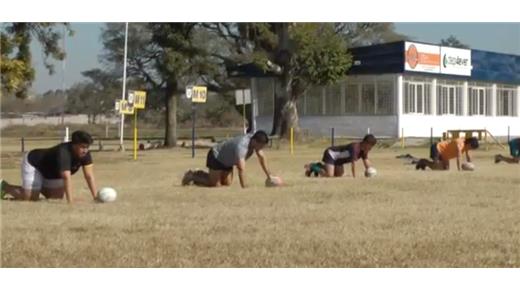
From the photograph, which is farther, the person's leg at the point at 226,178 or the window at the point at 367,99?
the window at the point at 367,99

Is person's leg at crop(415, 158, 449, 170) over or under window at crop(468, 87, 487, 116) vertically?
under

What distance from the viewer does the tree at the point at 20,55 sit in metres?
28.7

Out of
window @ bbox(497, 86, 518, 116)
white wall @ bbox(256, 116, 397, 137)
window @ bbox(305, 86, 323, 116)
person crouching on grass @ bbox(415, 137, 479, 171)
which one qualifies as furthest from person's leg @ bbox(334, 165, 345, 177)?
window @ bbox(497, 86, 518, 116)

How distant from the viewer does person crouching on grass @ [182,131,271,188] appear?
17.5m

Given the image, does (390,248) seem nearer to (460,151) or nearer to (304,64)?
(460,151)

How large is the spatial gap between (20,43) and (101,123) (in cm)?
1432

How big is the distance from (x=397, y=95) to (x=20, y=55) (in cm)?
2379

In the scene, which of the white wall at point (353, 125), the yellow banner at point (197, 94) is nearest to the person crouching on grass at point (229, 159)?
the yellow banner at point (197, 94)

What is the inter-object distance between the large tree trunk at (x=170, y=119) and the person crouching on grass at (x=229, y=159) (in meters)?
29.4

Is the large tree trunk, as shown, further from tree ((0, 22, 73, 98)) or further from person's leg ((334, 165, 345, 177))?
person's leg ((334, 165, 345, 177))

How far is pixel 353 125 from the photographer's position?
50.2 meters

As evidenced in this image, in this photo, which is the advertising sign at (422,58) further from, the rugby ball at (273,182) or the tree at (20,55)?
the rugby ball at (273,182)

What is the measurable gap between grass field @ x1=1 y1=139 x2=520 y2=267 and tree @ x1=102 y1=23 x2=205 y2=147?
3008 cm

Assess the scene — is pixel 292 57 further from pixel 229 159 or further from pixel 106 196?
pixel 106 196
